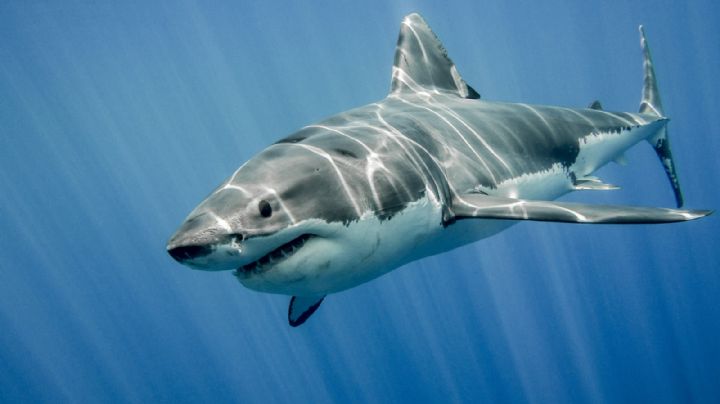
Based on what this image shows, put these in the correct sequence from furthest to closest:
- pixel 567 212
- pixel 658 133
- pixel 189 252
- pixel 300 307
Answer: pixel 658 133
pixel 300 307
pixel 567 212
pixel 189 252

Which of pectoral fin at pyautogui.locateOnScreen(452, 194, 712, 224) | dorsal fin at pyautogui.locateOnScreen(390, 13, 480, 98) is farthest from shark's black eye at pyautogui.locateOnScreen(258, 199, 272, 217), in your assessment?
dorsal fin at pyautogui.locateOnScreen(390, 13, 480, 98)

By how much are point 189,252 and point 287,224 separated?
426mm

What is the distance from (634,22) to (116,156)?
55.7 metres

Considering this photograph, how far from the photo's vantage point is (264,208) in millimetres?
1941

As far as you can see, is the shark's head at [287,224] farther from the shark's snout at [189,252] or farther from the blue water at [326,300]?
the blue water at [326,300]

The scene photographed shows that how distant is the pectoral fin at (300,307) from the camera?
3.92 m

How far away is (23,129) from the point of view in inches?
1185

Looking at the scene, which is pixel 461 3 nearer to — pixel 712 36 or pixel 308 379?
pixel 712 36

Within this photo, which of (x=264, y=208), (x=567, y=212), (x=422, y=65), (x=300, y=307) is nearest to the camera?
(x=264, y=208)

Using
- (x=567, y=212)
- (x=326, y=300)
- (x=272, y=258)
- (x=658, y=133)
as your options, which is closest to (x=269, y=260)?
(x=272, y=258)

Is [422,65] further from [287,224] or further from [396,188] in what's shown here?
[287,224]

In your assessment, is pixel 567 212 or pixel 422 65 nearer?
pixel 567 212

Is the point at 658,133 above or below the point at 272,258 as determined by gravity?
below

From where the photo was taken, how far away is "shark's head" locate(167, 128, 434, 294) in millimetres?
1779
